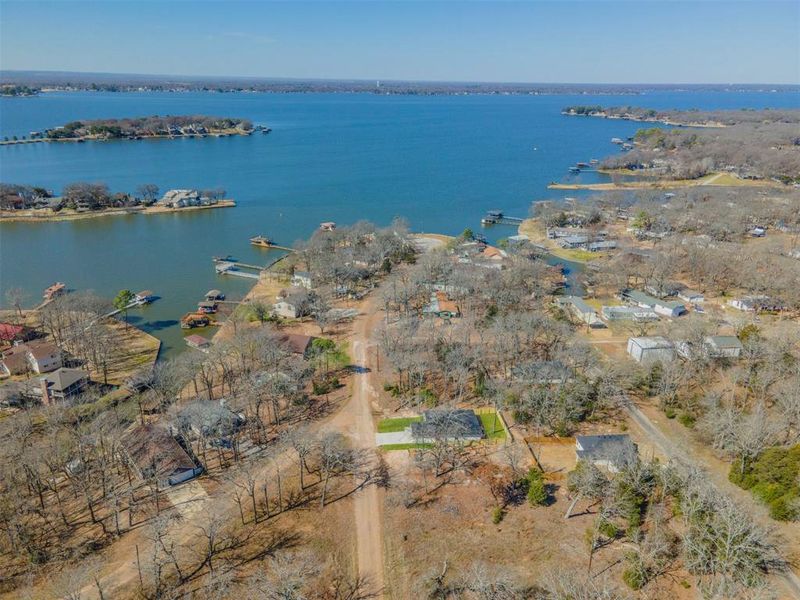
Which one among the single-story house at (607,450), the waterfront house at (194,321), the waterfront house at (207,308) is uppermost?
the waterfront house at (207,308)

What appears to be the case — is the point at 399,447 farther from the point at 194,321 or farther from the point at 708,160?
the point at 708,160

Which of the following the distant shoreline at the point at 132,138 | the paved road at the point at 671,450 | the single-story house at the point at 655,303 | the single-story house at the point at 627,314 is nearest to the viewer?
the paved road at the point at 671,450

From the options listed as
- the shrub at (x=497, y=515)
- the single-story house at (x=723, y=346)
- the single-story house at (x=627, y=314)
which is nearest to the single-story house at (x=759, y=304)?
the single-story house at (x=627, y=314)

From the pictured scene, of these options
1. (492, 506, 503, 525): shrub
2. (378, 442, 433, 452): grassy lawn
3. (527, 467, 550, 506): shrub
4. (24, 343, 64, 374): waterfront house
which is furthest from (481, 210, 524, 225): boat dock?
(492, 506, 503, 525): shrub

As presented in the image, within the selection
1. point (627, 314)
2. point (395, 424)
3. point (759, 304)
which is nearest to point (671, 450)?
point (395, 424)

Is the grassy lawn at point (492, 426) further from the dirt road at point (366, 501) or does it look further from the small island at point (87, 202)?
Result: the small island at point (87, 202)

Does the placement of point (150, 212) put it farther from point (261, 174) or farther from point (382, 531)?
point (382, 531)

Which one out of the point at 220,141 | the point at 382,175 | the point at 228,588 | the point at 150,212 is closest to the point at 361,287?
the point at 228,588

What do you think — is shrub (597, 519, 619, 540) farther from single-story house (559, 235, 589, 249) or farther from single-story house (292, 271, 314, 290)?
single-story house (559, 235, 589, 249)
